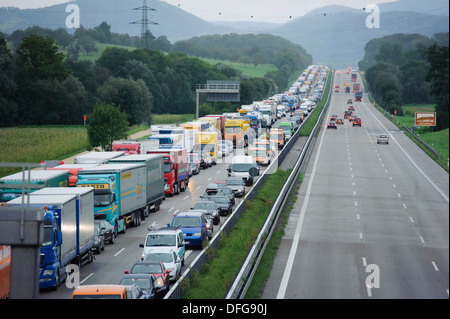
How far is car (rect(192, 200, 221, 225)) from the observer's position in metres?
42.6

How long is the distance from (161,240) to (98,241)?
476 cm

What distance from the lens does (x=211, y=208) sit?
43531mm

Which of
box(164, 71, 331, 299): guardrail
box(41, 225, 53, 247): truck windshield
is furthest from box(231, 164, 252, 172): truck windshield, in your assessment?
→ box(41, 225, 53, 247): truck windshield

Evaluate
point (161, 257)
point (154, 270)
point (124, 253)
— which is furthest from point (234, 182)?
point (154, 270)

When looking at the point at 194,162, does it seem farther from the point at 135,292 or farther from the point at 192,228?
the point at 135,292

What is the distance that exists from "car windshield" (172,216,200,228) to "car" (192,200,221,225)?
4702mm

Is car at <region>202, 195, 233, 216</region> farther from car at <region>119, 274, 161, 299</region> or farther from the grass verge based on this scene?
car at <region>119, 274, 161, 299</region>

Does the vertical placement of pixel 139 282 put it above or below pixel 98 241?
above

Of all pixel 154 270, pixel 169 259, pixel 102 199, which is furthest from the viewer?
pixel 102 199

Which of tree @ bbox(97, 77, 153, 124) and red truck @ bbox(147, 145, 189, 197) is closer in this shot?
red truck @ bbox(147, 145, 189, 197)

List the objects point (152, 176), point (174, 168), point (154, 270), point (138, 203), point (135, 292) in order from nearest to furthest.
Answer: point (135, 292)
point (154, 270)
point (138, 203)
point (152, 176)
point (174, 168)

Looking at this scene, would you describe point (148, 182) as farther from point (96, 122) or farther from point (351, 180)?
point (96, 122)

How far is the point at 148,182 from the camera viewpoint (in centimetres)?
4531

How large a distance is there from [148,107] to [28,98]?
2016 centimetres
